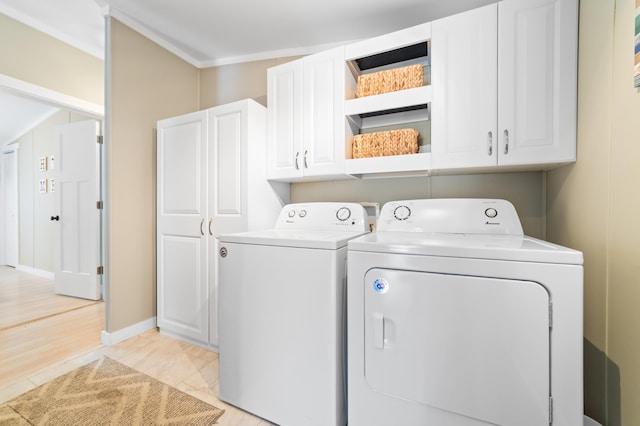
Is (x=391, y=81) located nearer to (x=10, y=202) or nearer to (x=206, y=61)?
(x=206, y=61)

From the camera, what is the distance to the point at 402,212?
66.9 inches

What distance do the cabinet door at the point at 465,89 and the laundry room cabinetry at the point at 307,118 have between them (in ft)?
1.94

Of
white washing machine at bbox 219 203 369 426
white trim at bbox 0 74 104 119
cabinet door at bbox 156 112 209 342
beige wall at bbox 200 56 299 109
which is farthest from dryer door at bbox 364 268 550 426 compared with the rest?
white trim at bbox 0 74 104 119

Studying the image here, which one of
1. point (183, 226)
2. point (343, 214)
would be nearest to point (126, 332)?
point (183, 226)

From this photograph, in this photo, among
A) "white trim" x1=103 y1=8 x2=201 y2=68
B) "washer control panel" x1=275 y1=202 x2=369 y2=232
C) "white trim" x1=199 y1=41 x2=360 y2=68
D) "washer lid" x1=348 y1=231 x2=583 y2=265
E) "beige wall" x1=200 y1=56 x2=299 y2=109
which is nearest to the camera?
"washer lid" x1=348 y1=231 x2=583 y2=265

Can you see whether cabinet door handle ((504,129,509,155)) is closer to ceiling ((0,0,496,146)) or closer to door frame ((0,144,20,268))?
ceiling ((0,0,496,146))

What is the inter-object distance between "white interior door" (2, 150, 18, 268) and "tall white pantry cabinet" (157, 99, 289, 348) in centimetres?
448

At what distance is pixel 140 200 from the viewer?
241 centimetres

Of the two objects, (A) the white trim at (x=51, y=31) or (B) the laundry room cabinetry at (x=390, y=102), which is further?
(A) the white trim at (x=51, y=31)

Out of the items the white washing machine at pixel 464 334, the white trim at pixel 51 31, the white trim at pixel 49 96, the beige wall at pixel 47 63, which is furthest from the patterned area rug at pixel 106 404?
the white trim at pixel 51 31

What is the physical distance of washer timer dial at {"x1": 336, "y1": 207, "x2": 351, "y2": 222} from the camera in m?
1.83

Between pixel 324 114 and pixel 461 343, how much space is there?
154 centimetres

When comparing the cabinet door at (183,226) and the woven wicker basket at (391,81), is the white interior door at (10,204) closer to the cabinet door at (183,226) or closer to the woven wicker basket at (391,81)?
the cabinet door at (183,226)

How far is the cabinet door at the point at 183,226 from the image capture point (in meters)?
2.17
